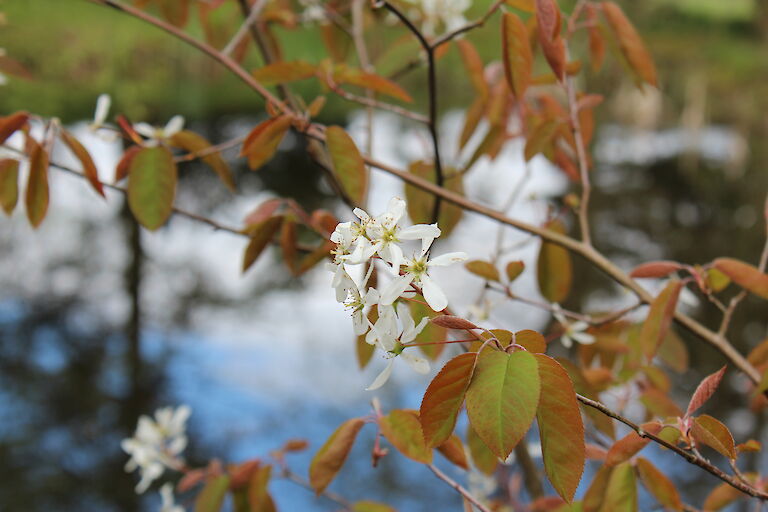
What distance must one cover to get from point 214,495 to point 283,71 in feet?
1.33

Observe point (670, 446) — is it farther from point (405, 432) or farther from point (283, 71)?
point (283, 71)

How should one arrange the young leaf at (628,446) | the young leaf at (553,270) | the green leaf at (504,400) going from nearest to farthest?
the green leaf at (504,400)
the young leaf at (628,446)
the young leaf at (553,270)

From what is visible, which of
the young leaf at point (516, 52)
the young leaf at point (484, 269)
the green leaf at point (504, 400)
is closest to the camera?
the green leaf at point (504, 400)

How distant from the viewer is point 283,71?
0.62 metres

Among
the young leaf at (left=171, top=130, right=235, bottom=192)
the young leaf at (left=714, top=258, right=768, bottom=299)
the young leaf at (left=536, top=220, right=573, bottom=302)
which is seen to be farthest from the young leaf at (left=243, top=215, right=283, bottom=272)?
the young leaf at (left=714, top=258, right=768, bottom=299)

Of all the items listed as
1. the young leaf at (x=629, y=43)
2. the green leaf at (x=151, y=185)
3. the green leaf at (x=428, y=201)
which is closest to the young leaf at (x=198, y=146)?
the green leaf at (x=151, y=185)

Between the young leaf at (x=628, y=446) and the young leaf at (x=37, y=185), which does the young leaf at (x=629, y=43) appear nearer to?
the young leaf at (x=628, y=446)

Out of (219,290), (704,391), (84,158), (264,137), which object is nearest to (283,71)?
(264,137)

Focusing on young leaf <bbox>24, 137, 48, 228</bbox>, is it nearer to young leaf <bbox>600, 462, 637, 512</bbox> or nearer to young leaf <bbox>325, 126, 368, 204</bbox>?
young leaf <bbox>325, 126, 368, 204</bbox>

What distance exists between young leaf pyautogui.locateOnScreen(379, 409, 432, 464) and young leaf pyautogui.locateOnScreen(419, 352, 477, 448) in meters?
0.15

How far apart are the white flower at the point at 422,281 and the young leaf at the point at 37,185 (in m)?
0.37

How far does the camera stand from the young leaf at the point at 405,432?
1.63 ft

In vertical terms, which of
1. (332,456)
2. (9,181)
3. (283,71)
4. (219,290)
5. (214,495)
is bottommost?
(219,290)

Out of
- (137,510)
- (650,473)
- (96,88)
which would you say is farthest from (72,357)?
(96,88)
